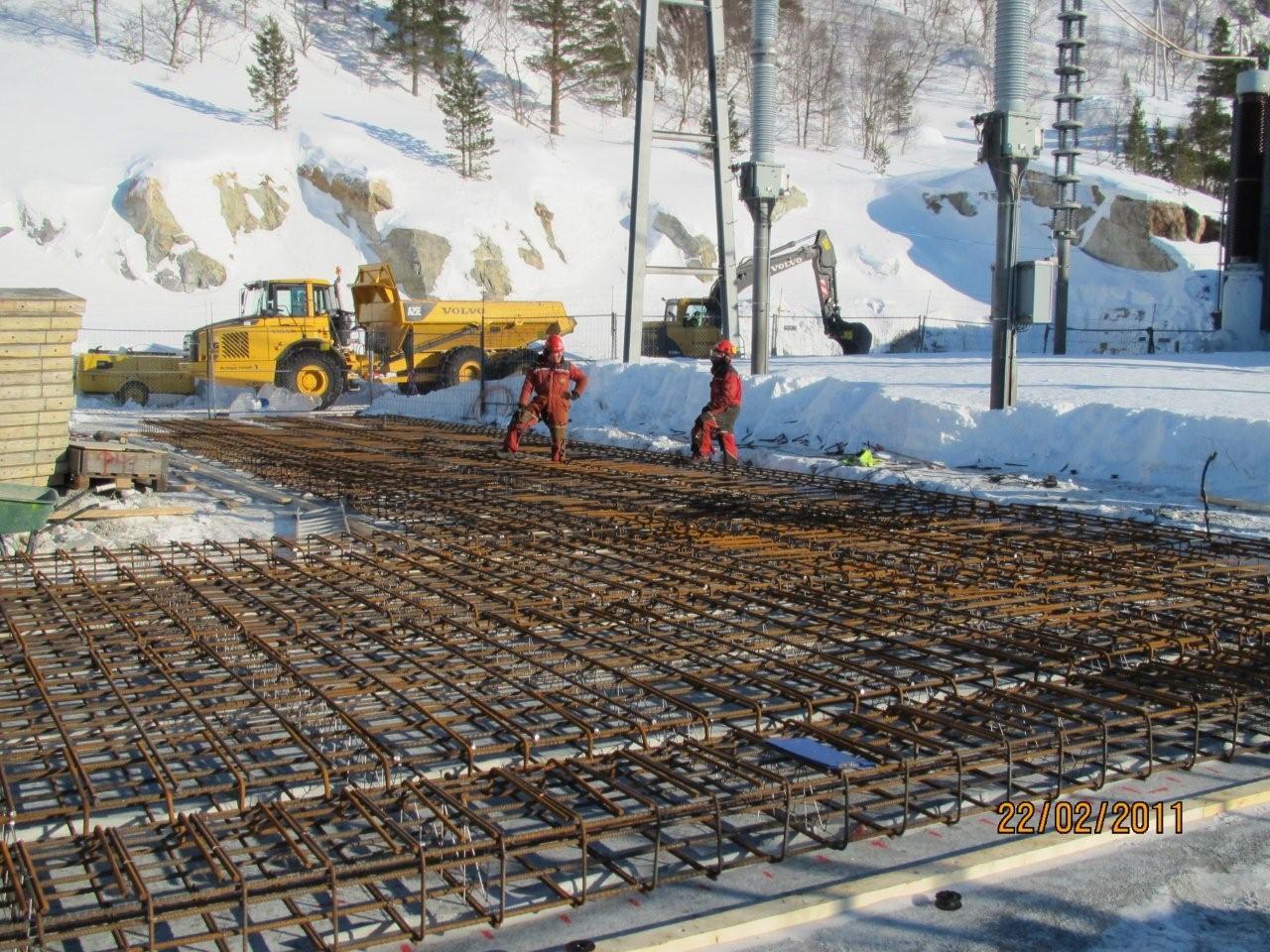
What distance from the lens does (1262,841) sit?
11.7 ft

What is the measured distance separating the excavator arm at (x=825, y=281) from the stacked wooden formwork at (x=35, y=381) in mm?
22059

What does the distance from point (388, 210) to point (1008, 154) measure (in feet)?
112

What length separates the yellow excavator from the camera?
101 feet

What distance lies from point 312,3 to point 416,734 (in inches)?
2674

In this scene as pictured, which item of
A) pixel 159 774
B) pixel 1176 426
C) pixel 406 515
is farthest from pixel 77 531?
pixel 1176 426

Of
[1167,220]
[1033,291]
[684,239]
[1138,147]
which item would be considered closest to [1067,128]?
[1033,291]

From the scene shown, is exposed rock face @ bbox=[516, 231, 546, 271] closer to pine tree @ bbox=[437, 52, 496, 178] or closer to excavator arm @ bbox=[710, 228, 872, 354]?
pine tree @ bbox=[437, 52, 496, 178]

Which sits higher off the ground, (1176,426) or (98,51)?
(98,51)

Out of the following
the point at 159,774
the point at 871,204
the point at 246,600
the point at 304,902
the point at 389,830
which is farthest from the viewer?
the point at 871,204

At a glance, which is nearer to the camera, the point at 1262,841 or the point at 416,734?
the point at 1262,841

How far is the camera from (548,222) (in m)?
47.3

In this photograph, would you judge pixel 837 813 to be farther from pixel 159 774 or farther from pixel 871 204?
pixel 871 204

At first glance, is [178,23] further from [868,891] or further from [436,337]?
[868,891]

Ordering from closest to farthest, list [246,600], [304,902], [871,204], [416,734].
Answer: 1. [304,902]
2. [416,734]
3. [246,600]
4. [871,204]
